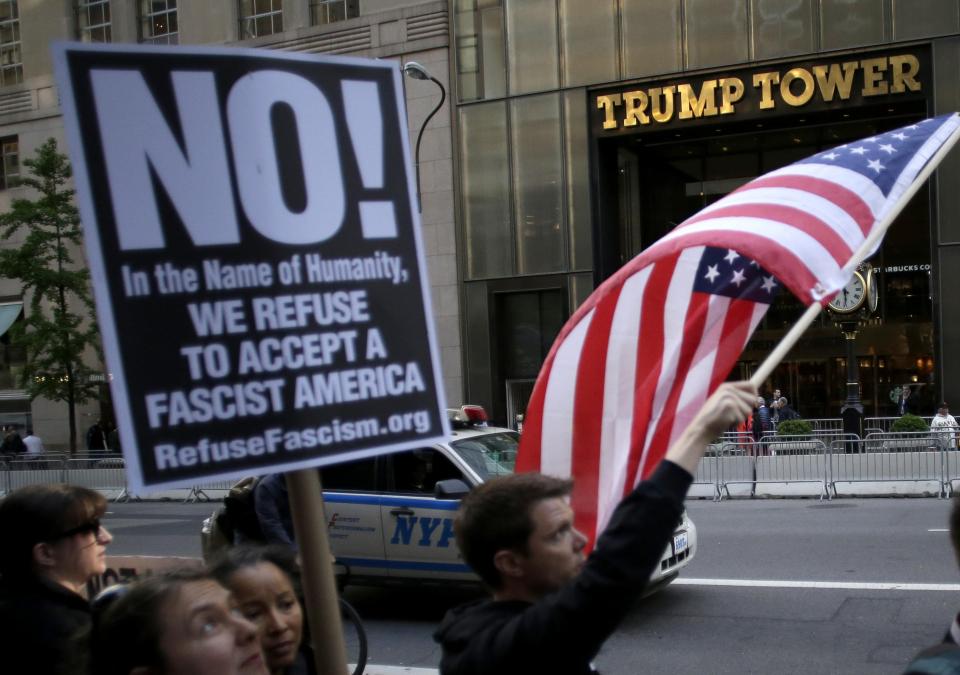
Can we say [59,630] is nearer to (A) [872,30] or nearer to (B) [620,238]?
(A) [872,30]

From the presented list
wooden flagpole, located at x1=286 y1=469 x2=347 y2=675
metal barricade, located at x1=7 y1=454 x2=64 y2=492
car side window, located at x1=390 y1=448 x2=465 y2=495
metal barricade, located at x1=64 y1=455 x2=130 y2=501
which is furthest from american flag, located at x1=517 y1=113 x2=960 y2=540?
metal barricade, located at x1=7 y1=454 x2=64 y2=492

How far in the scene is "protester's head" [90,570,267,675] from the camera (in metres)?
2.06

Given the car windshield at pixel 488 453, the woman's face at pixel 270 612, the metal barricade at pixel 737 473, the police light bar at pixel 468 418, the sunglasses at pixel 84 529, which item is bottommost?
the metal barricade at pixel 737 473

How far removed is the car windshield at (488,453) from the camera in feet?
31.1

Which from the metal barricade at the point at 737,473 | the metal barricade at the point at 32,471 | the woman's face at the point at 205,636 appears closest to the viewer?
the woman's face at the point at 205,636

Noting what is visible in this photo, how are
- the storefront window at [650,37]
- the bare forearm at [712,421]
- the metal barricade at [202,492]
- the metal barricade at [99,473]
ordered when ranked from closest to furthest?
the bare forearm at [712,421] < the metal barricade at [202,492] < the metal barricade at [99,473] < the storefront window at [650,37]

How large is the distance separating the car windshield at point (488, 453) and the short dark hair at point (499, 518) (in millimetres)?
6725

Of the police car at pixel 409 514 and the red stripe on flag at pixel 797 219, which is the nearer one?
the red stripe on flag at pixel 797 219

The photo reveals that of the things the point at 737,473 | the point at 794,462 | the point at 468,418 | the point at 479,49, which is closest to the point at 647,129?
the point at 479,49

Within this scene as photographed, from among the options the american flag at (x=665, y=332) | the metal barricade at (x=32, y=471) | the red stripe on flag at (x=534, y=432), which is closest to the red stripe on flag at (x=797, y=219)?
the american flag at (x=665, y=332)

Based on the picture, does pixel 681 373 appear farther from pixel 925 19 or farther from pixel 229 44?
pixel 229 44

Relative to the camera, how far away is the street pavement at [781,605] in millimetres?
7906

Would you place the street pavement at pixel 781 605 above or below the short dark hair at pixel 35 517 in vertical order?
below

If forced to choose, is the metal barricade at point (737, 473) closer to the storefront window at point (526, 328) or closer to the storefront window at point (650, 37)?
the storefront window at point (526, 328)
